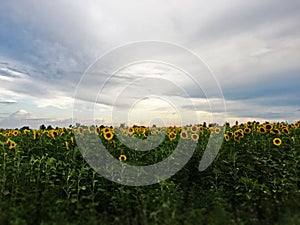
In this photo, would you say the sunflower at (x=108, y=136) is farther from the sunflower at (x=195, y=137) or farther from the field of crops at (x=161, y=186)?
the sunflower at (x=195, y=137)

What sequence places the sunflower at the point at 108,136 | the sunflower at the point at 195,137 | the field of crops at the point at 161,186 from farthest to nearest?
the sunflower at the point at 195,137, the sunflower at the point at 108,136, the field of crops at the point at 161,186

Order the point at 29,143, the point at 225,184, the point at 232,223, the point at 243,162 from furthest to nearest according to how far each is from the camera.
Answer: the point at 29,143, the point at 243,162, the point at 225,184, the point at 232,223

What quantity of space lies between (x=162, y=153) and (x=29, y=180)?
8.78 ft

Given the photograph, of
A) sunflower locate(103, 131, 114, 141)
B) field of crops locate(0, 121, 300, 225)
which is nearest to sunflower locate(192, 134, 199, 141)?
field of crops locate(0, 121, 300, 225)

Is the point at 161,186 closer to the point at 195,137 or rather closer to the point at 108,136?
the point at 108,136

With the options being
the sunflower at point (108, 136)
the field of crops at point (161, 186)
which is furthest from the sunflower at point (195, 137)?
the sunflower at point (108, 136)

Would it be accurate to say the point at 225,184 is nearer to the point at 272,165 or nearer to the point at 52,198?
the point at 272,165

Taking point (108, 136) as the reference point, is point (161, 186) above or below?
below

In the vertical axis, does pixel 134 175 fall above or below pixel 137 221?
above

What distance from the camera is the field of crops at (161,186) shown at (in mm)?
4879

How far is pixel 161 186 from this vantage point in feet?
18.7

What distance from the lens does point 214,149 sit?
25.7 ft

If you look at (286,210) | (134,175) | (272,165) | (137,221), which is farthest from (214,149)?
(137,221)

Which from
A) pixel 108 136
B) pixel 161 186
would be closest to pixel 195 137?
pixel 108 136
